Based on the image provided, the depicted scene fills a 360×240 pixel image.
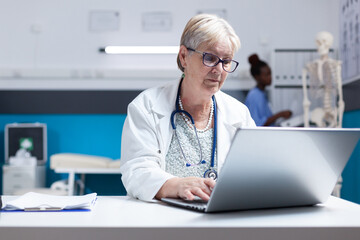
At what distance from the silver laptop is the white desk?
52mm

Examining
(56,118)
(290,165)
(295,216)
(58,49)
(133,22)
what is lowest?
(56,118)

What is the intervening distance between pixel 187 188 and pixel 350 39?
3.62 m

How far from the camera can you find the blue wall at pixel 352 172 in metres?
4.06

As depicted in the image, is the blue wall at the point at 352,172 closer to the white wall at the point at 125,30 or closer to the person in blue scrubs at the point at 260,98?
the person in blue scrubs at the point at 260,98

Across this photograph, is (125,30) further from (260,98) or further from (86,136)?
(260,98)

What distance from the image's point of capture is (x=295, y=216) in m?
1.01

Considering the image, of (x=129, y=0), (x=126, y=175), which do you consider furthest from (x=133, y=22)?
(x=126, y=175)

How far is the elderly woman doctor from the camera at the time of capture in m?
1.59

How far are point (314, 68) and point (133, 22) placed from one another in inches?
91.2

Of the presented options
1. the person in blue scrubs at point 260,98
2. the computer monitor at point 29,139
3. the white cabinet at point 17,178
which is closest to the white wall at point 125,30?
the person in blue scrubs at point 260,98

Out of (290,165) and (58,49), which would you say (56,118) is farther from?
(290,165)

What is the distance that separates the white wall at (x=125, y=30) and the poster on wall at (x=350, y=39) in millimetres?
785

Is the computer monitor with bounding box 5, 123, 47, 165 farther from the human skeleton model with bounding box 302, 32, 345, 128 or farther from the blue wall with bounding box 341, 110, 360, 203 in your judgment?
the blue wall with bounding box 341, 110, 360, 203

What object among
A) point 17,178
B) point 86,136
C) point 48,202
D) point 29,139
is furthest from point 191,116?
point 86,136
